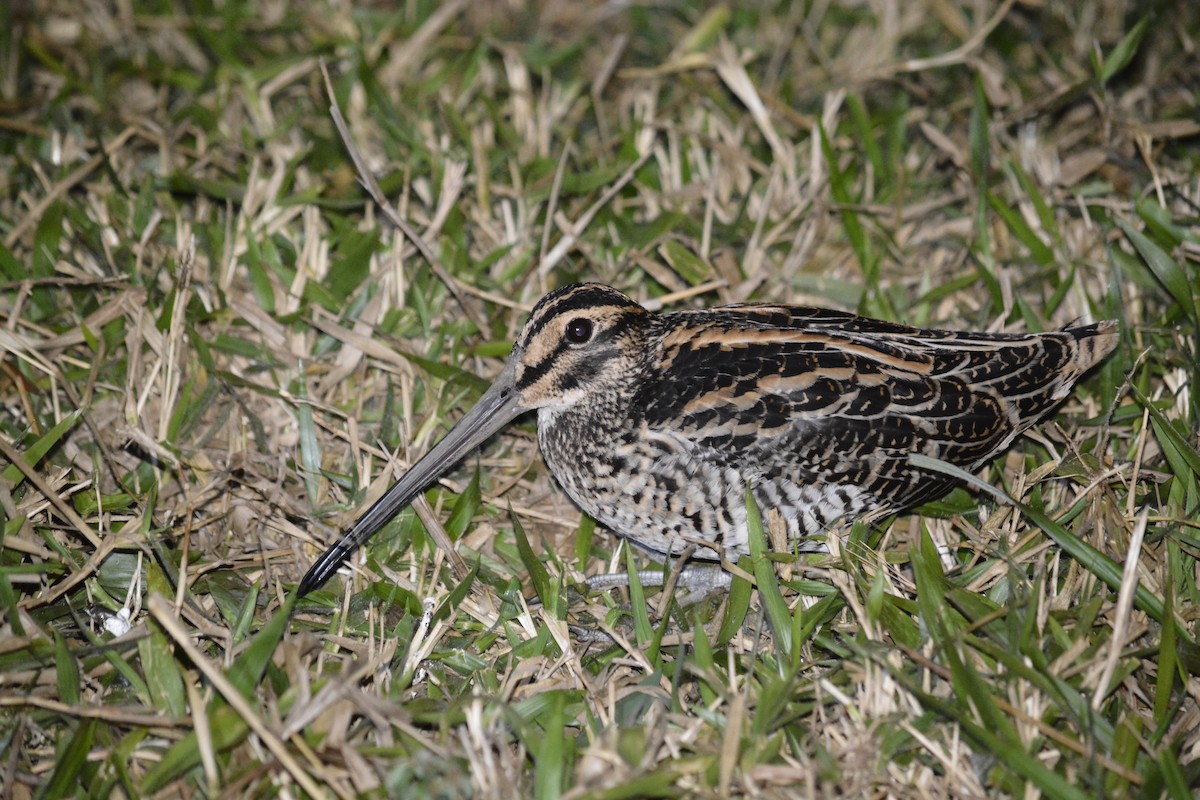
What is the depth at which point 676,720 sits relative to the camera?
3039 millimetres

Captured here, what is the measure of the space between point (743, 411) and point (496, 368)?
1.26m

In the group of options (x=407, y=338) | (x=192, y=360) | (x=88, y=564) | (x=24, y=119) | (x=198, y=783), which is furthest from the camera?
(x=24, y=119)

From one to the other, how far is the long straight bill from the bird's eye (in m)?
0.24

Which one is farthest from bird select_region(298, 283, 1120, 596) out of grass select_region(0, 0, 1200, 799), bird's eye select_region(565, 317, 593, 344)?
grass select_region(0, 0, 1200, 799)

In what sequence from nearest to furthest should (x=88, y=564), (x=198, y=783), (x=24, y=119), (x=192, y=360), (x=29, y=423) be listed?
(x=198, y=783) < (x=88, y=564) < (x=29, y=423) < (x=192, y=360) < (x=24, y=119)

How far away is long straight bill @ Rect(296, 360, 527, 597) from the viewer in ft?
11.7

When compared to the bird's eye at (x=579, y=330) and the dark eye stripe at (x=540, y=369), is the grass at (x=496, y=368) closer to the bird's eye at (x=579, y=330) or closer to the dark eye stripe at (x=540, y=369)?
the dark eye stripe at (x=540, y=369)

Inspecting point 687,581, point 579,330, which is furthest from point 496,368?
point 687,581

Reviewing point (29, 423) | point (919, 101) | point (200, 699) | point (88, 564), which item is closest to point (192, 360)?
point (29, 423)

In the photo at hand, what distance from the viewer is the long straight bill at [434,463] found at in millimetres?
3555

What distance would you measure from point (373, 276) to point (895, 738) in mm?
2744

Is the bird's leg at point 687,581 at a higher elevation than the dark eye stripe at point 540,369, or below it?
below

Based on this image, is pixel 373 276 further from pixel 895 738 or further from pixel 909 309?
pixel 895 738

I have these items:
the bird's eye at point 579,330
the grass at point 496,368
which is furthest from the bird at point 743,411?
the grass at point 496,368
